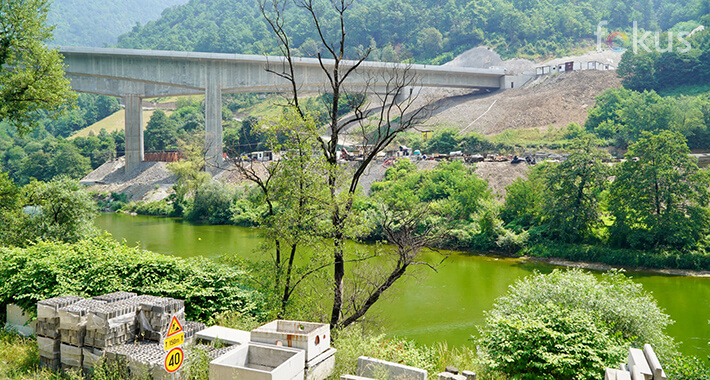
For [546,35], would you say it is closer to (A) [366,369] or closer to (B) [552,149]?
(B) [552,149]

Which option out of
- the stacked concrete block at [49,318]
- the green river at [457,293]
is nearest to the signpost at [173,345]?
the stacked concrete block at [49,318]

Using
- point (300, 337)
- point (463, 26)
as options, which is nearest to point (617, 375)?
point (300, 337)

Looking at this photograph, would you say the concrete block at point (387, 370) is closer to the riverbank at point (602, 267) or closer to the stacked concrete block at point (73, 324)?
the stacked concrete block at point (73, 324)

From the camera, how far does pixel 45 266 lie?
10.2m

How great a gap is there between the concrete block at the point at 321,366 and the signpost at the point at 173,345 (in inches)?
71.5

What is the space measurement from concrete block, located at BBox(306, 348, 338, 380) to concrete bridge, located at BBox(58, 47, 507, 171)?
1199 inches

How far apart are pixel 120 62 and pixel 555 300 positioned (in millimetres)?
39016

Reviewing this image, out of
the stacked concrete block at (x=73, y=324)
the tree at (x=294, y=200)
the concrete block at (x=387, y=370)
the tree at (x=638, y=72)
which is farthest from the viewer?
the tree at (x=638, y=72)

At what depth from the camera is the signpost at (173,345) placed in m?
5.53

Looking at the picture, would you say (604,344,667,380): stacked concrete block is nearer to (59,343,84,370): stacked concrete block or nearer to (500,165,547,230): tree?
(59,343,84,370): stacked concrete block

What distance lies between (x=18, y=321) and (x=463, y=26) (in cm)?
9160

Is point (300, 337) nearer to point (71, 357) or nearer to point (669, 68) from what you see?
point (71, 357)

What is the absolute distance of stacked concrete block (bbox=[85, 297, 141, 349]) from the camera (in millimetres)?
7360

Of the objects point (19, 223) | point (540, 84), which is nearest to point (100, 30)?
point (540, 84)
